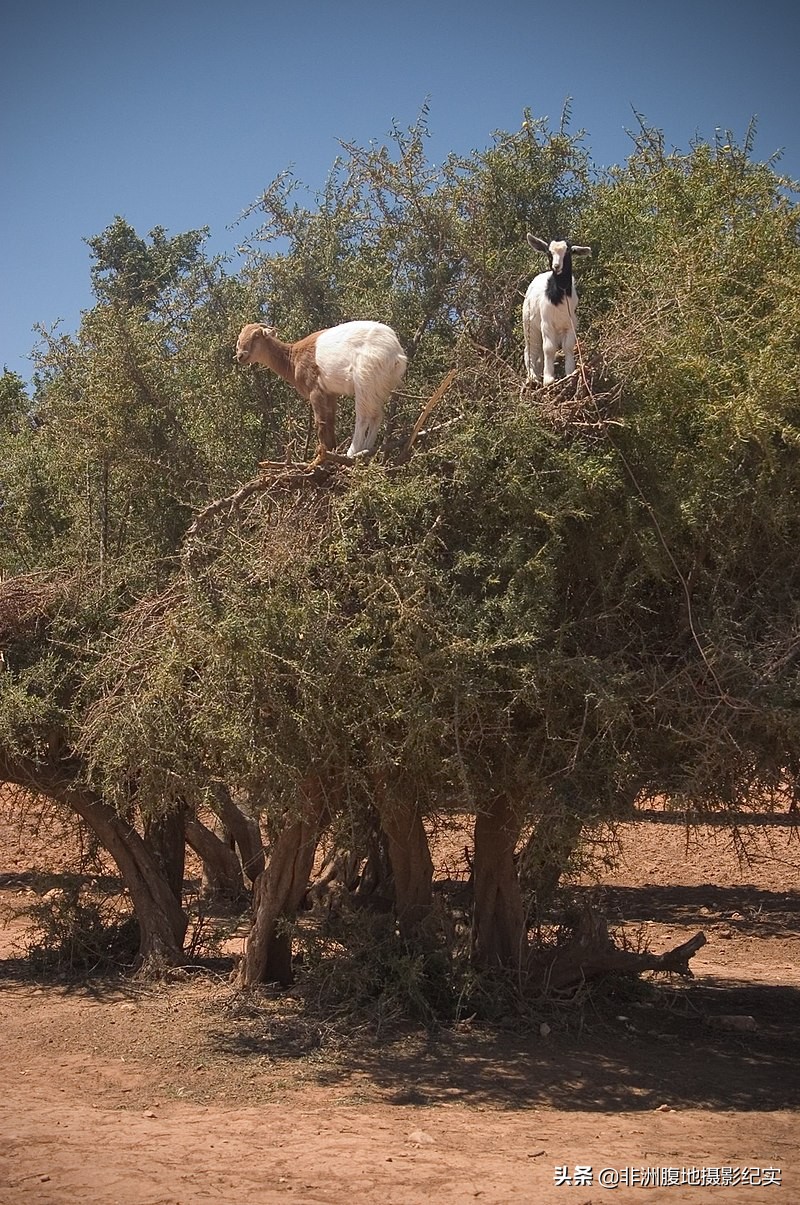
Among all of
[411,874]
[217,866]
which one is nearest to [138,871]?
[411,874]

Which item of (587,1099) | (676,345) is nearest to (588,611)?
(676,345)

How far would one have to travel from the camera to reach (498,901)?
10109mm

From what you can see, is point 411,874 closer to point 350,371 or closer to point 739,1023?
point 739,1023

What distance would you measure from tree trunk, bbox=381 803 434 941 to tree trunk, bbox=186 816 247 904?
431 centimetres

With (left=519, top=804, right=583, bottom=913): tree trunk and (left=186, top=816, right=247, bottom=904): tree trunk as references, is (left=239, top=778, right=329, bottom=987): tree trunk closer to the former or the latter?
(left=519, top=804, right=583, bottom=913): tree trunk

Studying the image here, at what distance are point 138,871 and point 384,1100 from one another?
13.2ft

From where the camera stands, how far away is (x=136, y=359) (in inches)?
423

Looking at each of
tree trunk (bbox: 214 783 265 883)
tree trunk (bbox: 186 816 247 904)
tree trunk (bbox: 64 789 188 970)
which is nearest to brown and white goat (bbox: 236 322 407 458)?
tree trunk (bbox: 64 789 188 970)

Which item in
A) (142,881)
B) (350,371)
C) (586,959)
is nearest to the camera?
(350,371)

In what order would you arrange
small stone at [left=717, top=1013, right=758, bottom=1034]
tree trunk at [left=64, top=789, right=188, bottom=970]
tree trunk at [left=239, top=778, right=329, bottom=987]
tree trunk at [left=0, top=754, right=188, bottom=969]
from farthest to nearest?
tree trunk at [left=64, top=789, right=188, bottom=970], tree trunk at [left=0, top=754, right=188, bottom=969], small stone at [left=717, top=1013, right=758, bottom=1034], tree trunk at [left=239, top=778, right=329, bottom=987]

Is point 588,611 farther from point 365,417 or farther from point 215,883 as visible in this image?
point 215,883

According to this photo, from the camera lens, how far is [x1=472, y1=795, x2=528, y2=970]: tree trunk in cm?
999

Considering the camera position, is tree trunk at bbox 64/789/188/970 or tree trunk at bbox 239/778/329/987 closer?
tree trunk at bbox 239/778/329/987

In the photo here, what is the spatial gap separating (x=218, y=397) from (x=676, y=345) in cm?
491
